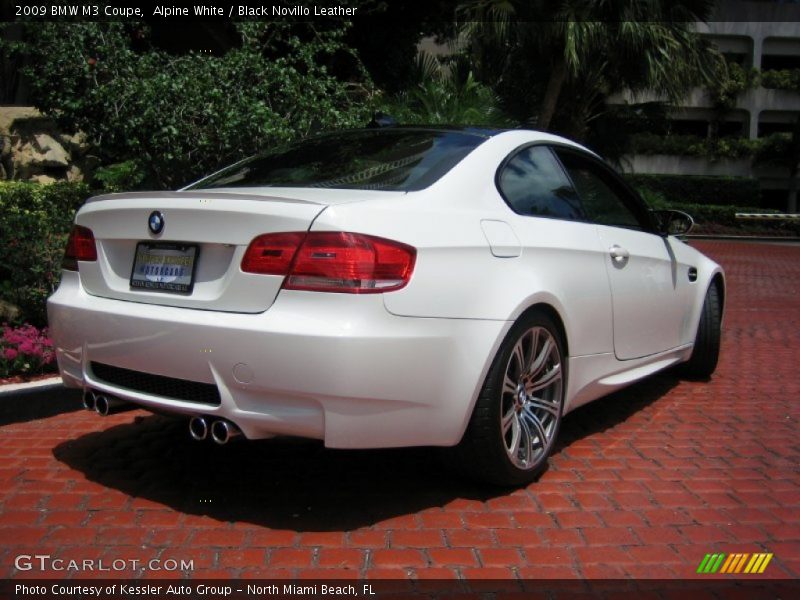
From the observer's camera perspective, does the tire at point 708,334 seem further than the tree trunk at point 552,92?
No

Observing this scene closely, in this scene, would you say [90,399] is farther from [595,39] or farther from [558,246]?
[595,39]

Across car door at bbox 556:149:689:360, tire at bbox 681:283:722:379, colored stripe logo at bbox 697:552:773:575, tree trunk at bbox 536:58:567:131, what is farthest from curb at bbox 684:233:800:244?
colored stripe logo at bbox 697:552:773:575

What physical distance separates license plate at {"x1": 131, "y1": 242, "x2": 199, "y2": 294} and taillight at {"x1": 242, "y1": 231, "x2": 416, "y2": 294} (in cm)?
32

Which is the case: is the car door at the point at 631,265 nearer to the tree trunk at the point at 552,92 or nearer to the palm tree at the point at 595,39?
the palm tree at the point at 595,39

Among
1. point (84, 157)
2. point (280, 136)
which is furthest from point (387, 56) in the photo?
point (280, 136)

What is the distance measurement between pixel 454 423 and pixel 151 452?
1739mm

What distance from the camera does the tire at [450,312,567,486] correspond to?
10.8 feet

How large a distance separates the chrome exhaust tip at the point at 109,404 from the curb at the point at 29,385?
146 centimetres

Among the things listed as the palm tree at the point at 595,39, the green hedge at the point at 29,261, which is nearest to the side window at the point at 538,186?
the green hedge at the point at 29,261

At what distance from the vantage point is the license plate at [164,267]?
315 cm

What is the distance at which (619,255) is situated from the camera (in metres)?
4.24

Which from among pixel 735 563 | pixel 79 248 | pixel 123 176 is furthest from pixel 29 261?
pixel 735 563

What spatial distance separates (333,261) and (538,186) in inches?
56.5

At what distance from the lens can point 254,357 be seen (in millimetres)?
2893
